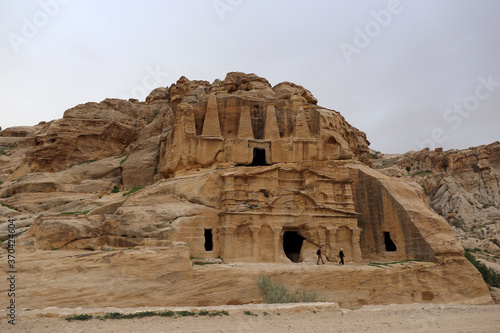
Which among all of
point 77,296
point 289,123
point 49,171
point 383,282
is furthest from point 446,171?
point 77,296

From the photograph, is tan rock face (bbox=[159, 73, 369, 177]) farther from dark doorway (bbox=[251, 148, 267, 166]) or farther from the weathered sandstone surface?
the weathered sandstone surface

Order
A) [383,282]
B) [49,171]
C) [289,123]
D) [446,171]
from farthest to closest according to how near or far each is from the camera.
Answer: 1. [446,171]
2. [49,171]
3. [289,123]
4. [383,282]

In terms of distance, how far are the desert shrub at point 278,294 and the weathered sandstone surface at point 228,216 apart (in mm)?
487

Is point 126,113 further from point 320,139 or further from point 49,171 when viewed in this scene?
point 320,139

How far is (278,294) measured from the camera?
59.8 feet

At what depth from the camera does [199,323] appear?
13367 millimetres

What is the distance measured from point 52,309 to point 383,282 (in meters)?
17.8

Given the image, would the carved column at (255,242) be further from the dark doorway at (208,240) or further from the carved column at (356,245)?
the carved column at (356,245)

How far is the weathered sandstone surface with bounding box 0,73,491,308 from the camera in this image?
17.9 m

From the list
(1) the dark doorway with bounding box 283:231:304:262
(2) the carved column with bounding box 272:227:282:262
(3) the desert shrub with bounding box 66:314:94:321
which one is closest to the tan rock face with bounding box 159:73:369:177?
(1) the dark doorway with bounding box 283:231:304:262

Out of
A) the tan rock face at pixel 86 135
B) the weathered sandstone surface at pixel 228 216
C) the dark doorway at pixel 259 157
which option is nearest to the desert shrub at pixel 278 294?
the weathered sandstone surface at pixel 228 216

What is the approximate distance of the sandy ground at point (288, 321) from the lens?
12.4 m

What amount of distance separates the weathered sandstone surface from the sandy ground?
132 inches

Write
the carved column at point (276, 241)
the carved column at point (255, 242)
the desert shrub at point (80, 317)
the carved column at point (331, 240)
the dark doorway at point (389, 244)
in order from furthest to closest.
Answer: the dark doorway at point (389, 244) → the carved column at point (331, 240) → the carved column at point (276, 241) → the carved column at point (255, 242) → the desert shrub at point (80, 317)
